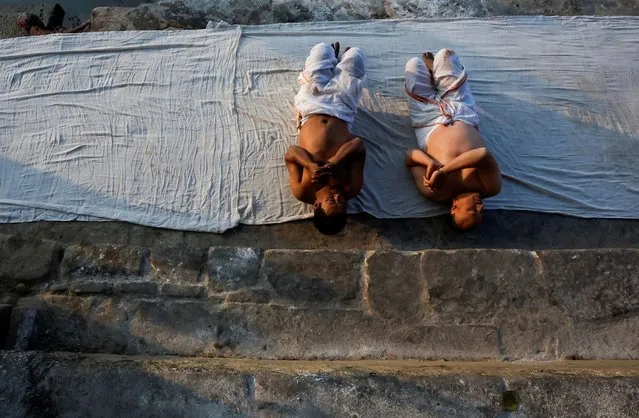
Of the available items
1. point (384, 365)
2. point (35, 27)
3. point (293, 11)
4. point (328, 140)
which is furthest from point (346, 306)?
point (35, 27)

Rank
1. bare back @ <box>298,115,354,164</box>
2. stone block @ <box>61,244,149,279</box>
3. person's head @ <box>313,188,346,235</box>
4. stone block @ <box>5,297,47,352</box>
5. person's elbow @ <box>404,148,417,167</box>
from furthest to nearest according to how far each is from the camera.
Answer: person's elbow @ <box>404,148,417,167</box> < bare back @ <box>298,115,354,164</box> < person's head @ <box>313,188,346,235</box> < stone block @ <box>61,244,149,279</box> < stone block @ <box>5,297,47,352</box>

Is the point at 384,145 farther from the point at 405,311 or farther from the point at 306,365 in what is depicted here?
the point at 306,365

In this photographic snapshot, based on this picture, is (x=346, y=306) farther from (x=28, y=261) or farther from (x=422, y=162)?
(x=28, y=261)

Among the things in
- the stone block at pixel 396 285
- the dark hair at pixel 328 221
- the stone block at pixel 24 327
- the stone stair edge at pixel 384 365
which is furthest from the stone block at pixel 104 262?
the stone block at pixel 396 285

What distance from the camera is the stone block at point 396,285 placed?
269 centimetres

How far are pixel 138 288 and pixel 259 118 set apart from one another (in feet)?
4.82

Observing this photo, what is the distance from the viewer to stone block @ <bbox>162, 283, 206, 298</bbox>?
2768 millimetres

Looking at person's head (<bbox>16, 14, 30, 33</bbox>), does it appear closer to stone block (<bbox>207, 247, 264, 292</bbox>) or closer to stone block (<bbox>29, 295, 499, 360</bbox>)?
stone block (<bbox>29, 295, 499, 360</bbox>)

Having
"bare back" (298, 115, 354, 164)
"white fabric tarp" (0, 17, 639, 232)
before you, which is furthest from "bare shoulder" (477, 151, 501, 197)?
"bare back" (298, 115, 354, 164)

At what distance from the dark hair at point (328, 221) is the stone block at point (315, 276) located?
421mm

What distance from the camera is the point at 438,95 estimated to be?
A: 378 centimetres

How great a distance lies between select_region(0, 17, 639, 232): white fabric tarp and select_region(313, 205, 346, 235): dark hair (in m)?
0.25

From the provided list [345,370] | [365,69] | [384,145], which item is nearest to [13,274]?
[345,370]

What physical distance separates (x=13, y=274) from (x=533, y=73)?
3535mm
